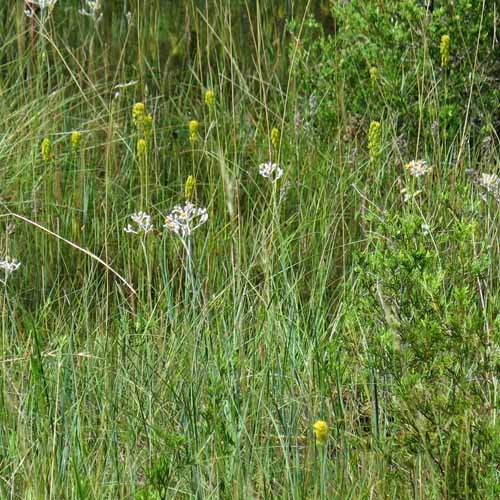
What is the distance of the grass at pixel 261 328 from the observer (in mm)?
2141

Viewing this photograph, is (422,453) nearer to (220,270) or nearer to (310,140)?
(220,270)

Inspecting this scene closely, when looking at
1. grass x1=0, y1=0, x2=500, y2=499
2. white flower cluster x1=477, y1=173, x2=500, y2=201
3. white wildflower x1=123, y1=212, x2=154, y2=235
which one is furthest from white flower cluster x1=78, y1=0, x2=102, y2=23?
white flower cluster x1=477, y1=173, x2=500, y2=201

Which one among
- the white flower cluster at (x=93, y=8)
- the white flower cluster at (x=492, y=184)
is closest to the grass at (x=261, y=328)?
the white flower cluster at (x=492, y=184)

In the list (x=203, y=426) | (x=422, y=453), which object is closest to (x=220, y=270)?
(x=203, y=426)

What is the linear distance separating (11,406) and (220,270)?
0.86 m

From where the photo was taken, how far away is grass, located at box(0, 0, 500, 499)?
2.14 m

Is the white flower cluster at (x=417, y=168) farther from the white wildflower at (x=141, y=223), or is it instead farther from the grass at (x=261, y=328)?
the white wildflower at (x=141, y=223)

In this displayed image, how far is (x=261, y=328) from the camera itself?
2.73 metres

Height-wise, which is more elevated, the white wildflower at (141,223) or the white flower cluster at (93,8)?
the white flower cluster at (93,8)

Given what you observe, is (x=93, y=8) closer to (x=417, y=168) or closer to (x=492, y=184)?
(x=417, y=168)

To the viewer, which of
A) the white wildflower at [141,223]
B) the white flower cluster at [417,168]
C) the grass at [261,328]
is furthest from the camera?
the white flower cluster at [417,168]

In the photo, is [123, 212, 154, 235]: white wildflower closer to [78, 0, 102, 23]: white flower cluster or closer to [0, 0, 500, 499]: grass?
[0, 0, 500, 499]: grass

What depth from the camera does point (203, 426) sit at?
89.4 inches

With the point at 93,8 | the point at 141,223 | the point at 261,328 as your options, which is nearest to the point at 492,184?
the point at 261,328
